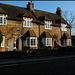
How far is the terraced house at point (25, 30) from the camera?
2027 centimetres

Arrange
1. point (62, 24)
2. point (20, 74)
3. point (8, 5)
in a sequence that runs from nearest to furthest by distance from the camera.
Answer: point (20, 74) < point (8, 5) < point (62, 24)

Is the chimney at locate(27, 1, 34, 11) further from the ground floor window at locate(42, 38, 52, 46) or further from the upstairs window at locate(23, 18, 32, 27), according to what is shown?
the ground floor window at locate(42, 38, 52, 46)

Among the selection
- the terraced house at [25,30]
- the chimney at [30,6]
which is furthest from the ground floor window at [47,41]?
the chimney at [30,6]

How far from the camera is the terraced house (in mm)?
20266

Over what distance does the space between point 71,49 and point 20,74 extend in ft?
51.9

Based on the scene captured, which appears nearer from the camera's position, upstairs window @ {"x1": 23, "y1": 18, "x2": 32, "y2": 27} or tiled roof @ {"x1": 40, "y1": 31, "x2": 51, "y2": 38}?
upstairs window @ {"x1": 23, "y1": 18, "x2": 32, "y2": 27}

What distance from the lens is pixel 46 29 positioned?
84.6 ft

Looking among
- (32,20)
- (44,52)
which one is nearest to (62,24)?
(32,20)

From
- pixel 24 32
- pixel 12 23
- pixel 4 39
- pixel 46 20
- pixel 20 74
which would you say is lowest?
pixel 20 74

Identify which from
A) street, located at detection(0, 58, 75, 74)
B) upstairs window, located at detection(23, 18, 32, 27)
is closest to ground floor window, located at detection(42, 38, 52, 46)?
upstairs window, located at detection(23, 18, 32, 27)

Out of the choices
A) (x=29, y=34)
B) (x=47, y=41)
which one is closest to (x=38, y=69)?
(x=29, y=34)

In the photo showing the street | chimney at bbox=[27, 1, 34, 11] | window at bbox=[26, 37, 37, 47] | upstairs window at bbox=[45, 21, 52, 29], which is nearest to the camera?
the street

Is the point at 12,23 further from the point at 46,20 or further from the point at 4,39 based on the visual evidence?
the point at 46,20

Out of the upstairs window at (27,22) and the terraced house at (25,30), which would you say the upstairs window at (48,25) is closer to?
the terraced house at (25,30)
